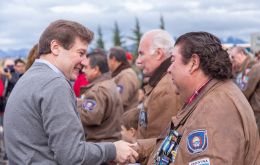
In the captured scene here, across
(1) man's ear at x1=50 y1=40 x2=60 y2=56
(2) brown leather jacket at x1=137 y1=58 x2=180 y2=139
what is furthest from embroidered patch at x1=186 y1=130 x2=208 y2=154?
(2) brown leather jacket at x1=137 y1=58 x2=180 y2=139

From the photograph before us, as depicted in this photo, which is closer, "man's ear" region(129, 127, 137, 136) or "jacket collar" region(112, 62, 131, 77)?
"man's ear" region(129, 127, 137, 136)

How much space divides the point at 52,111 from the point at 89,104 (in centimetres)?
305

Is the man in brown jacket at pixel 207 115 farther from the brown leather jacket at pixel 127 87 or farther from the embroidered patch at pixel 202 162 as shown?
the brown leather jacket at pixel 127 87

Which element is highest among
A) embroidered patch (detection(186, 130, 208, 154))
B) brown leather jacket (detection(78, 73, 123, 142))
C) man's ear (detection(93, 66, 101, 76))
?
embroidered patch (detection(186, 130, 208, 154))

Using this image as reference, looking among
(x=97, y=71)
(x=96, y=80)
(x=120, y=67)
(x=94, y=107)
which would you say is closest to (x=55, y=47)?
(x=94, y=107)

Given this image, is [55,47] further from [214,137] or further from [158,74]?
[158,74]

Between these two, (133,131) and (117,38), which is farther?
(117,38)

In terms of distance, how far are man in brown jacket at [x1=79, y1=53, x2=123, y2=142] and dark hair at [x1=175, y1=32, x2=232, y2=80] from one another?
9.13ft

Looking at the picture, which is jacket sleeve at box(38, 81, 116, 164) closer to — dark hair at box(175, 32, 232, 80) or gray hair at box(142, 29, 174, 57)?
dark hair at box(175, 32, 232, 80)

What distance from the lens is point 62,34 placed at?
10.2ft

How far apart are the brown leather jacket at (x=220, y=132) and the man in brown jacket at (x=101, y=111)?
2882 mm

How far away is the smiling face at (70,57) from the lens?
10.2ft

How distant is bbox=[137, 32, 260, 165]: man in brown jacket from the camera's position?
2844mm

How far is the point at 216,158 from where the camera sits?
280 centimetres
